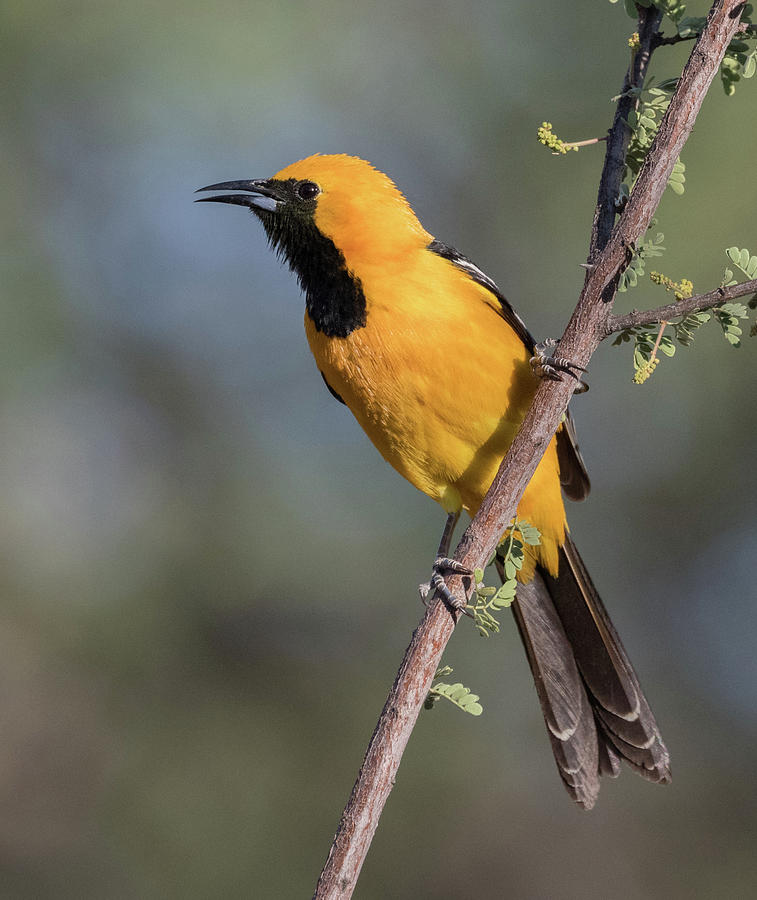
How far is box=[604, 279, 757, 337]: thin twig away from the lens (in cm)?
268

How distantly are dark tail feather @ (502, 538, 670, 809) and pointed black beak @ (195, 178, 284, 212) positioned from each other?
6.66 feet

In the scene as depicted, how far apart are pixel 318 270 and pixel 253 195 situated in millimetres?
540

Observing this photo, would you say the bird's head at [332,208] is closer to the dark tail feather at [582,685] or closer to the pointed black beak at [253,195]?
the pointed black beak at [253,195]

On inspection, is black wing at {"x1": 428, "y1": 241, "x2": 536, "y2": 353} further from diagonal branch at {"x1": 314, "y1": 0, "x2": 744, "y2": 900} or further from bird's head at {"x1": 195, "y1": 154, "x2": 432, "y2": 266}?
diagonal branch at {"x1": 314, "y1": 0, "x2": 744, "y2": 900}

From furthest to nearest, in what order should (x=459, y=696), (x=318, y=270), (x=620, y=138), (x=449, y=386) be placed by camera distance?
(x=318, y=270)
(x=449, y=386)
(x=620, y=138)
(x=459, y=696)

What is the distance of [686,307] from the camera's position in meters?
2.75

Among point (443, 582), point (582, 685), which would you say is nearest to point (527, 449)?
point (443, 582)

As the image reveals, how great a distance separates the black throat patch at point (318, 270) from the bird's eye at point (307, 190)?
0.06 m

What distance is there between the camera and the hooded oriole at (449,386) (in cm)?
402

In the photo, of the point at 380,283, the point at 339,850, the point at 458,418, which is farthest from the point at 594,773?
the point at 380,283

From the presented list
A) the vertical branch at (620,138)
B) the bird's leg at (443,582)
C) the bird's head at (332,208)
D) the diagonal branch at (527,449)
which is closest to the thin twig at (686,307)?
the diagonal branch at (527,449)

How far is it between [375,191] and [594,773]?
105 inches

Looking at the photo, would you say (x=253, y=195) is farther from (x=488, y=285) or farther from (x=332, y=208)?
(x=488, y=285)

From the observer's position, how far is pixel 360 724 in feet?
22.4
